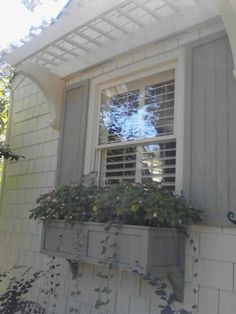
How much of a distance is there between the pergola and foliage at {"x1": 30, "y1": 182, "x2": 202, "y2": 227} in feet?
3.67

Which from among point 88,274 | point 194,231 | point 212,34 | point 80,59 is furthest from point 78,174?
point 212,34

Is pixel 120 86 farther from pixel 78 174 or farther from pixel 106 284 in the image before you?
pixel 106 284

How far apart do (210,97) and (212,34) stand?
511 millimetres

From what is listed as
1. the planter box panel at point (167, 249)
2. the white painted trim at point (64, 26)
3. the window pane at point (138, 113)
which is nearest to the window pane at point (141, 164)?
the window pane at point (138, 113)

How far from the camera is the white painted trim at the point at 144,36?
2984 millimetres

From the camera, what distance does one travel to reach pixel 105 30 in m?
3.94

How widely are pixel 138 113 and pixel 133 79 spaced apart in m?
0.34

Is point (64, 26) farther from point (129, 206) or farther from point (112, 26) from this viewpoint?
point (129, 206)

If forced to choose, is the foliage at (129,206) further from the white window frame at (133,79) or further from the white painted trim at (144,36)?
the white painted trim at (144,36)

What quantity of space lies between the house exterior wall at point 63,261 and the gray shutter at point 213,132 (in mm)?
194

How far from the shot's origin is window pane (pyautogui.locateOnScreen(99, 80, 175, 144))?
11.0 ft

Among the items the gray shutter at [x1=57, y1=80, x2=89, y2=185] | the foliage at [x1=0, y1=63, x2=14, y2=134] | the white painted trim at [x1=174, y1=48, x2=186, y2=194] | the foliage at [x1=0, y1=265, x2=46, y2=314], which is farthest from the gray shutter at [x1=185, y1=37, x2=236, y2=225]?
the foliage at [x1=0, y1=63, x2=14, y2=134]

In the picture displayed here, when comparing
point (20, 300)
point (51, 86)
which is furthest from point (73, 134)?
point (20, 300)

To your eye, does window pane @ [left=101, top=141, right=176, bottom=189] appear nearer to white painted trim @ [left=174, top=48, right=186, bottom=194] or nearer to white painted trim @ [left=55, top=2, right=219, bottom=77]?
white painted trim @ [left=174, top=48, right=186, bottom=194]
